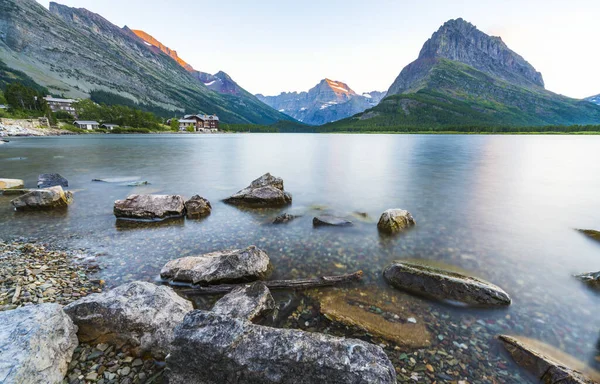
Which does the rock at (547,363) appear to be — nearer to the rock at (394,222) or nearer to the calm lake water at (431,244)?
the calm lake water at (431,244)

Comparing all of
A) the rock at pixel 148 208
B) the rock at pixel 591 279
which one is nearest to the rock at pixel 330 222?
the rock at pixel 148 208

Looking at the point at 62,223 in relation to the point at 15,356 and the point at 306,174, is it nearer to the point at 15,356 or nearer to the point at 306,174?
the point at 15,356

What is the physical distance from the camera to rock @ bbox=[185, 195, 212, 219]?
16.4 m

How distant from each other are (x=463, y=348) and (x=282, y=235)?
354 inches

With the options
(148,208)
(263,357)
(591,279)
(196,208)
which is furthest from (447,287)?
(148,208)

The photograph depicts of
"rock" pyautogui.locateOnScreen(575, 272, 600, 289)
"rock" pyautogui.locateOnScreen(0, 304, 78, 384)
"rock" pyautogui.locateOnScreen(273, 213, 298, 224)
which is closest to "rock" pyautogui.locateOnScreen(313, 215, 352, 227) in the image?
"rock" pyautogui.locateOnScreen(273, 213, 298, 224)

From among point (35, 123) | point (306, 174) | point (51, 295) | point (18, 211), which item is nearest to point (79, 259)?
point (51, 295)

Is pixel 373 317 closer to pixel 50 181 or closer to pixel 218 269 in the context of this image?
pixel 218 269

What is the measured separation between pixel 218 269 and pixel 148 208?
30.1ft

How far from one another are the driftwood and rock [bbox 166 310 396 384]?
3.62 m

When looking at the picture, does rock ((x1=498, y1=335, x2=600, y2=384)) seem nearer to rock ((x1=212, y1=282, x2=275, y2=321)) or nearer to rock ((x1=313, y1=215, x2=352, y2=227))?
rock ((x1=212, y1=282, x2=275, y2=321))

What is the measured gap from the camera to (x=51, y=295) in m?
7.72

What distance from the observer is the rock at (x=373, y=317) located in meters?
6.80

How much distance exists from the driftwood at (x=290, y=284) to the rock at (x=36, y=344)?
3309 mm
